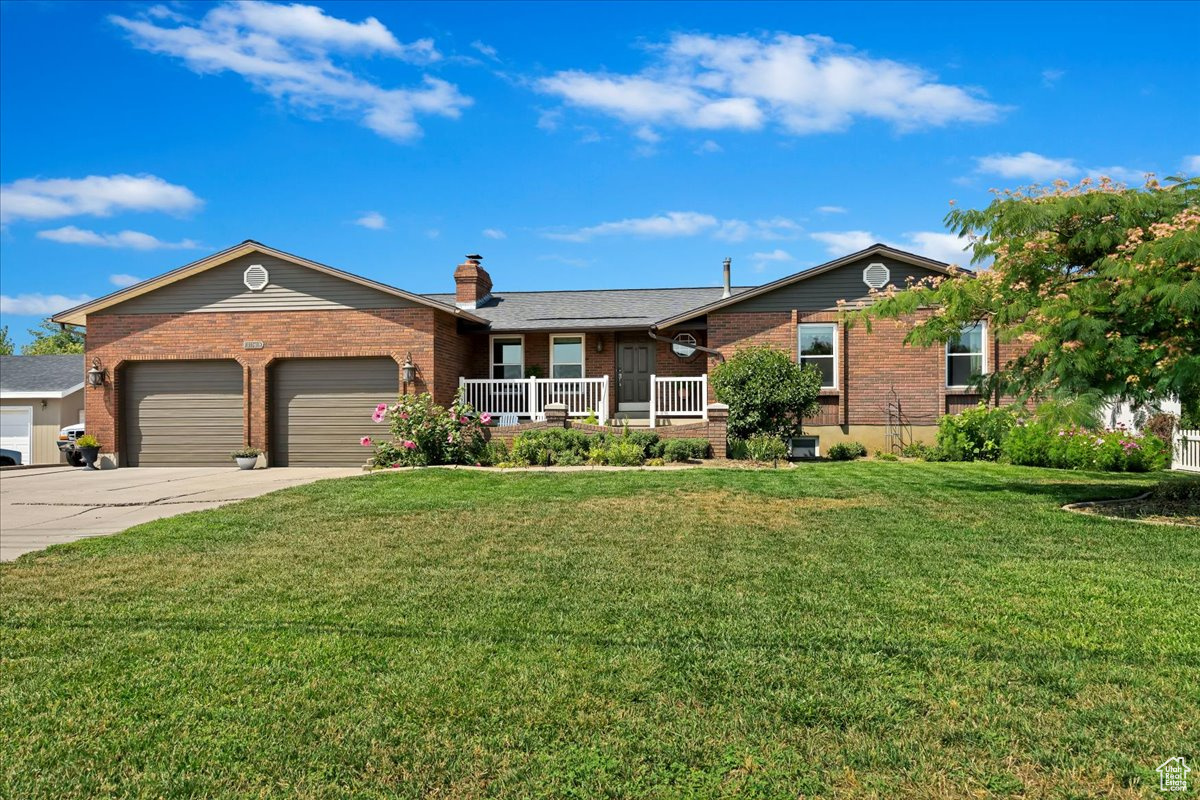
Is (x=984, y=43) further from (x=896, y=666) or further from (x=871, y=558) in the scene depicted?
(x=896, y=666)

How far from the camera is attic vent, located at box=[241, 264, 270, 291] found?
715 inches

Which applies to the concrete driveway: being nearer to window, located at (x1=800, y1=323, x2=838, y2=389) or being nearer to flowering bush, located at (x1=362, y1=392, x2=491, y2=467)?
flowering bush, located at (x1=362, y1=392, x2=491, y2=467)

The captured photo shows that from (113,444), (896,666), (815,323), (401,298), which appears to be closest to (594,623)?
(896,666)

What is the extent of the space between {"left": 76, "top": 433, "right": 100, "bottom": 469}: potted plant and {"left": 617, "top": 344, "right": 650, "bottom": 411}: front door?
12762mm

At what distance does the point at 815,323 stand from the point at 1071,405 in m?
10.5

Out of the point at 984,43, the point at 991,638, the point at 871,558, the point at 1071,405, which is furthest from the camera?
the point at 984,43

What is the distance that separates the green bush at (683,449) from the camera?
1554 centimetres

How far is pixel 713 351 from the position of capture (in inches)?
738

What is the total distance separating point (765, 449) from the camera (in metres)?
15.6

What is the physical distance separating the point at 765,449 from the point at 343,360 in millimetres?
9923

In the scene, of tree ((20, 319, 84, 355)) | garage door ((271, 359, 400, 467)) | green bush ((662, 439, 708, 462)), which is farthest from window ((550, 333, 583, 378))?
tree ((20, 319, 84, 355))

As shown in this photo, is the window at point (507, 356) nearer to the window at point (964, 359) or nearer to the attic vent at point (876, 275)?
the attic vent at point (876, 275)

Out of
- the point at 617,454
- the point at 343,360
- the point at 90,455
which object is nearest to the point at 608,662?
the point at 617,454

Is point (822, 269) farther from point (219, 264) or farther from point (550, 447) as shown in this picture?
point (219, 264)
